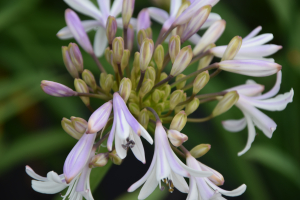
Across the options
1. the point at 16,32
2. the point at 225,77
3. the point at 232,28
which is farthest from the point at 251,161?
the point at 16,32

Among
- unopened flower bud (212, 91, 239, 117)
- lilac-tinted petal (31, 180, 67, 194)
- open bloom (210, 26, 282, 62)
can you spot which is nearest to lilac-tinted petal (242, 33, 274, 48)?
open bloom (210, 26, 282, 62)

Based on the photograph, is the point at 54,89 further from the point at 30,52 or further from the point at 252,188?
the point at 252,188

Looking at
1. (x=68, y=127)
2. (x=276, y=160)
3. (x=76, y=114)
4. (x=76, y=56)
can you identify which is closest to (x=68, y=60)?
(x=76, y=56)

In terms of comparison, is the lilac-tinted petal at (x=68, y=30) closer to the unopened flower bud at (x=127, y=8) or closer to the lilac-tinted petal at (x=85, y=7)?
the lilac-tinted petal at (x=85, y=7)

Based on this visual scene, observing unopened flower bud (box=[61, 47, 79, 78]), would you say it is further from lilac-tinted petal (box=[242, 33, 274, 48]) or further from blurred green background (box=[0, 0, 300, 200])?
blurred green background (box=[0, 0, 300, 200])

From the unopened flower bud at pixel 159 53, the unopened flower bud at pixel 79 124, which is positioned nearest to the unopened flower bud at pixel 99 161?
the unopened flower bud at pixel 79 124
